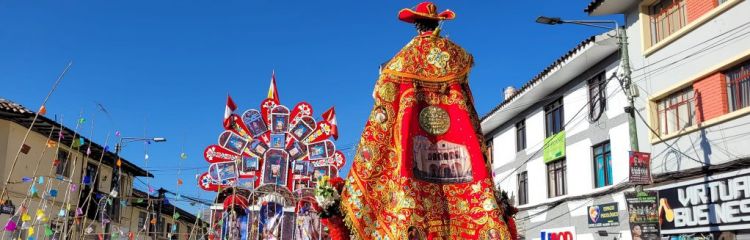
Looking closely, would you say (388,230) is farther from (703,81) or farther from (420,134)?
(703,81)

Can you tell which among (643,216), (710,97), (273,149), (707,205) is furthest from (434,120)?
(273,149)

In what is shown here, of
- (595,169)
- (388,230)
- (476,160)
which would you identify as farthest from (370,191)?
(595,169)

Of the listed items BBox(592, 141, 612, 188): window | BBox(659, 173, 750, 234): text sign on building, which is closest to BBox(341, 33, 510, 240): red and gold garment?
BBox(659, 173, 750, 234): text sign on building

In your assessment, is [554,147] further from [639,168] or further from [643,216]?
[643,216]

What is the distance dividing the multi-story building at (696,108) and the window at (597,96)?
1835 mm

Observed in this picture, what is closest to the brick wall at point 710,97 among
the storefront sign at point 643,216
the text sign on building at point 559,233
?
the storefront sign at point 643,216

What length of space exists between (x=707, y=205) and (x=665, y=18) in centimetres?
452

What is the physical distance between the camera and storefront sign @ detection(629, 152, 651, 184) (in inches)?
499

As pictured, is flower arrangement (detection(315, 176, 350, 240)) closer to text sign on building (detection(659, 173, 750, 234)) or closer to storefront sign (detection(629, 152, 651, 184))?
storefront sign (detection(629, 152, 651, 184))

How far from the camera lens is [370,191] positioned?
18.8ft

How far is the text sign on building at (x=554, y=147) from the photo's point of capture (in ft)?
65.4

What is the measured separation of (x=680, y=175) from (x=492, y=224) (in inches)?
368

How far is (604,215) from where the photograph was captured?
1664 cm

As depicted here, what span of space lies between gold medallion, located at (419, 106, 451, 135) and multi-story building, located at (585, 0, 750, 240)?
26.1 feet
